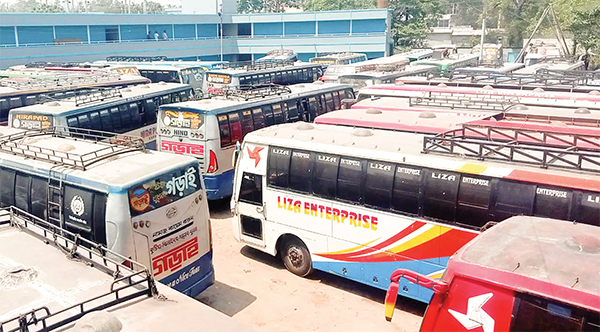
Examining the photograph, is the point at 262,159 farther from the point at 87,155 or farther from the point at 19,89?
the point at 19,89

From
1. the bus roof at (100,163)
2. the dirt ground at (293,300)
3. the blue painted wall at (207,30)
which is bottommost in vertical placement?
the dirt ground at (293,300)

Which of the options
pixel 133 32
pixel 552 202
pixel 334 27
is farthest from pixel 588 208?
pixel 133 32

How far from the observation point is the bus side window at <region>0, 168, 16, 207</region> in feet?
29.1

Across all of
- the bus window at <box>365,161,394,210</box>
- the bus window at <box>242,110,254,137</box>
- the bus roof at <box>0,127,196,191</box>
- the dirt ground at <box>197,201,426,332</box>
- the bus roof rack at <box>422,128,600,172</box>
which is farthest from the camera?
the bus window at <box>242,110,254,137</box>

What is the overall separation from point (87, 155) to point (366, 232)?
486cm

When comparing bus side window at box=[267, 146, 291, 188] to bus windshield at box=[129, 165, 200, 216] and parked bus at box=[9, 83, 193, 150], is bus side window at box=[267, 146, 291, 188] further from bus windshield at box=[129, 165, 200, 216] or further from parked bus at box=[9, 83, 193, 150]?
parked bus at box=[9, 83, 193, 150]

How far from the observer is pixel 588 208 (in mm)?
6695

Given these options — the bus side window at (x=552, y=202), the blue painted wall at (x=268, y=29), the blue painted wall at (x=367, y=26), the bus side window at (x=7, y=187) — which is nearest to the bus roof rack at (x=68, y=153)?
the bus side window at (x=7, y=187)

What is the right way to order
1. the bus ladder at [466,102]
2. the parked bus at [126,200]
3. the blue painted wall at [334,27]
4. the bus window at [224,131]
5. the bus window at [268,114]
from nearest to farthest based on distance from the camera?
the parked bus at [126,200] < the bus window at [224,131] < the bus ladder at [466,102] < the bus window at [268,114] < the blue painted wall at [334,27]

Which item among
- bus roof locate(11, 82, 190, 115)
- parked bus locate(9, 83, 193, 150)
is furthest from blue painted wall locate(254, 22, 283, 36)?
bus roof locate(11, 82, 190, 115)

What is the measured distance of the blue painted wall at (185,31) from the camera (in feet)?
180

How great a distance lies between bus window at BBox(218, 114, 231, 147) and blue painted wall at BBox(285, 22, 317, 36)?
44.7m

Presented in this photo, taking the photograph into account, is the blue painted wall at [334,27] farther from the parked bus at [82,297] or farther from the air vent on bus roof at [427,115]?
the parked bus at [82,297]

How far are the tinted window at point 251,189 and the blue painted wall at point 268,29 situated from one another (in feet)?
163
